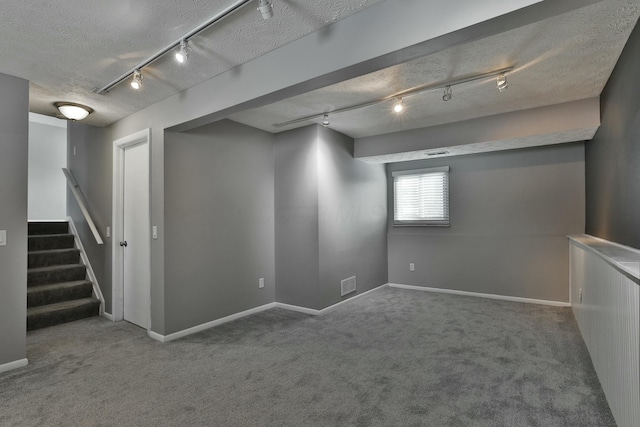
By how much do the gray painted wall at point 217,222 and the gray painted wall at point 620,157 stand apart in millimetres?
3687

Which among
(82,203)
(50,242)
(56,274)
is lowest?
(56,274)

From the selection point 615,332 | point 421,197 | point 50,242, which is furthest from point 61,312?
point 421,197

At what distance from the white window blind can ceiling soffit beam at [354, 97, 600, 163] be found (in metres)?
0.70

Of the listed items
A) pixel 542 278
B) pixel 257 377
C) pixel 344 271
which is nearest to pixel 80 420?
Answer: pixel 257 377

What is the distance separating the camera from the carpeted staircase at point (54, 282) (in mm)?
3783

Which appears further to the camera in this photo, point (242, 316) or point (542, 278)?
point (542, 278)

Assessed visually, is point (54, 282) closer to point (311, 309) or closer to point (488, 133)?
point (311, 309)

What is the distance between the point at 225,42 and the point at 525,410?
10.5 feet

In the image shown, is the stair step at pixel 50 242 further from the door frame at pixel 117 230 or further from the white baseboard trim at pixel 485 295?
the white baseboard trim at pixel 485 295

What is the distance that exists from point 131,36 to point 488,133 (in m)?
3.73

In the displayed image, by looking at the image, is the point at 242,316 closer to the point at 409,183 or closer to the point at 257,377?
the point at 257,377

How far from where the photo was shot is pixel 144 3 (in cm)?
185

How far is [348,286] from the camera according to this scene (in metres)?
4.70

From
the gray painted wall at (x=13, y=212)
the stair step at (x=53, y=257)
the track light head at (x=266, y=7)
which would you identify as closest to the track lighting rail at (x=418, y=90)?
the track light head at (x=266, y=7)
